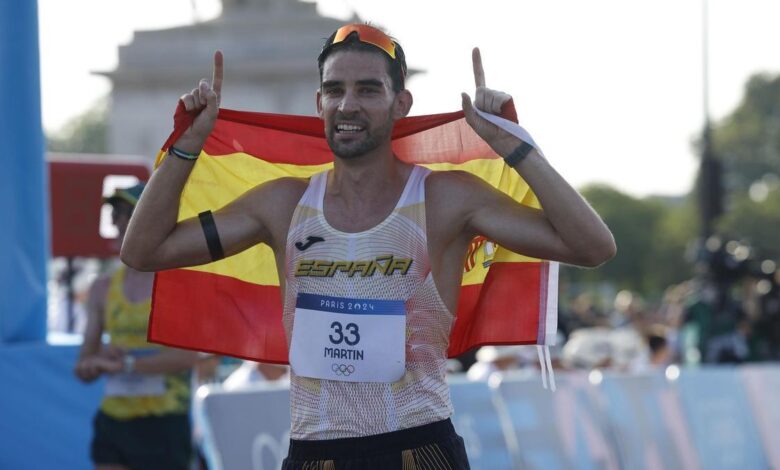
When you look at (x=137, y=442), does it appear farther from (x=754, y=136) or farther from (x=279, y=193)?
(x=754, y=136)

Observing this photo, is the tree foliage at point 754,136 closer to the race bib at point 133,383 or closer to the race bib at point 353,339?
the race bib at point 133,383

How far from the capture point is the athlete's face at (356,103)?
14.2 feet

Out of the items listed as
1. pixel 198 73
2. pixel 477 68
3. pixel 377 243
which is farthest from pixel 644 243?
pixel 377 243

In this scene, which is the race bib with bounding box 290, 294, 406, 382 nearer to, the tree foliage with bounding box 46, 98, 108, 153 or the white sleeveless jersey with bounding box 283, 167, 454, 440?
the white sleeveless jersey with bounding box 283, 167, 454, 440

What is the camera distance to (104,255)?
518 inches

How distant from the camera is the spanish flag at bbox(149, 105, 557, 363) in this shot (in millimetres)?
4891

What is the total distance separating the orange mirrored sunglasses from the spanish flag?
0.60 m

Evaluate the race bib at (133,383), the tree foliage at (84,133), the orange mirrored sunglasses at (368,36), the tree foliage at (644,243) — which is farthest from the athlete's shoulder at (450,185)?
the tree foliage at (84,133)

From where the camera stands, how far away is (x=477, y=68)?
14.7 feet

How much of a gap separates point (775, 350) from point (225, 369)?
6.82 m

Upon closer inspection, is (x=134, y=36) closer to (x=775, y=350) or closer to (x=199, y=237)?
(x=775, y=350)

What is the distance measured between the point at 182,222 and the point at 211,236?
0.40ft

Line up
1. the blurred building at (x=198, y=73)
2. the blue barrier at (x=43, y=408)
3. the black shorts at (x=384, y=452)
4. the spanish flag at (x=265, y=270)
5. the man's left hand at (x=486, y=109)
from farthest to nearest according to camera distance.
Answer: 1. the blurred building at (x=198, y=73)
2. the blue barrier at (x=43, y=408)
3. the spanish flag at (x=265, y=270)
4. the man's left hand at (x=486, y=109)
5. the black shorts at (x=384, y=452)

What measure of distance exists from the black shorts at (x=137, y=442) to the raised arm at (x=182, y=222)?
2.69m
